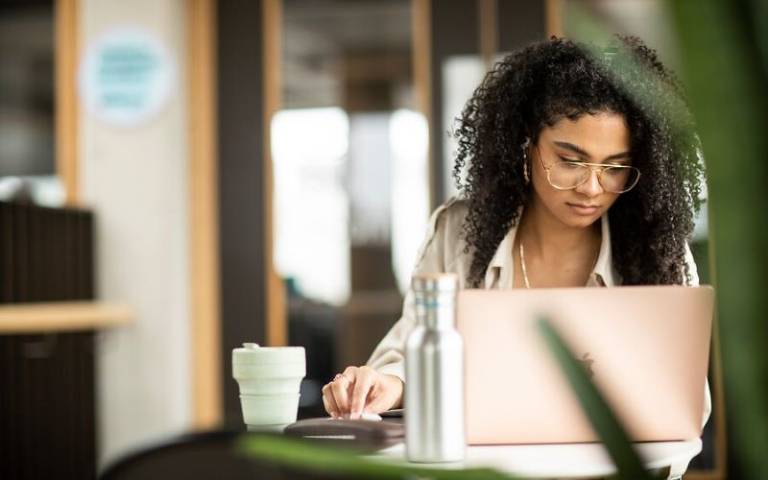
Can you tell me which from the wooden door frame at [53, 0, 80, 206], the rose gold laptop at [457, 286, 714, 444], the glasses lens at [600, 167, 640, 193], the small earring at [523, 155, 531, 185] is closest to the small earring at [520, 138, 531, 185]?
the small earring at [523, 155, 531, 185]

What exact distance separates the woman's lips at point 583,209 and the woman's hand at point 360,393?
446mm

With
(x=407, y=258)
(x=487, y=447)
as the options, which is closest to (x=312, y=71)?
(x=407, y=258)

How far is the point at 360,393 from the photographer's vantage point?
1399mm

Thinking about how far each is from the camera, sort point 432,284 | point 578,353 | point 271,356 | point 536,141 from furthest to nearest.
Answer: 1. point 536,141
2. point 271,356
3. point 578,353
4. point 432,284

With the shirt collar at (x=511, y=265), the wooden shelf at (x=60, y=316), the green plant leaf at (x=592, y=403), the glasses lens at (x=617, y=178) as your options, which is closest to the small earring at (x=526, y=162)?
the shirt collar at (x=511, y=265)

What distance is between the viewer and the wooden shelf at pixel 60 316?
3363 mm

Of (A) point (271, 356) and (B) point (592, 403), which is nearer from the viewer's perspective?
(B) point (592, 403)

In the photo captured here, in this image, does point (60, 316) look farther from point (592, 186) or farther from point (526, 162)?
point (592, 186)

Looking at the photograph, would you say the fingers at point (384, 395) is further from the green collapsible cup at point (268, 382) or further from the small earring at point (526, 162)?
the small earring at point (526, 162)

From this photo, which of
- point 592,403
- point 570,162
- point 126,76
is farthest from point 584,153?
point 126,76

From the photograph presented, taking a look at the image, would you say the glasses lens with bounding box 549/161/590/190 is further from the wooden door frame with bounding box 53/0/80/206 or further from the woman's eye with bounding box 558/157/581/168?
the wooden door frame with bounding box 53/0/80/206

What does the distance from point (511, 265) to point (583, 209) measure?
0.20 meters

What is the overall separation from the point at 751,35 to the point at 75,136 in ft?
13.4

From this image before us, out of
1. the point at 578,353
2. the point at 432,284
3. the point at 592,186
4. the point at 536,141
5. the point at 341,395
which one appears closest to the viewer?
the point at 432,284
